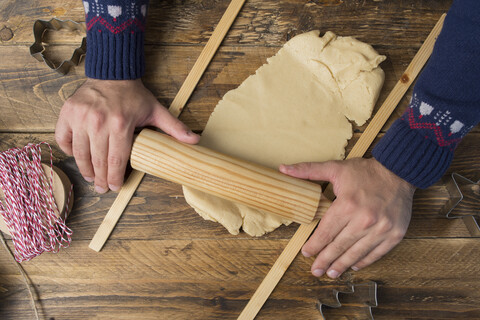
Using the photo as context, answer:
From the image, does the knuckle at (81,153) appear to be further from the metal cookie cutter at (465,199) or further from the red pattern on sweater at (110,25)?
the metal cookie cutter at (465,199)

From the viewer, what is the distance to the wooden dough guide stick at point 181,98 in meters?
1.06

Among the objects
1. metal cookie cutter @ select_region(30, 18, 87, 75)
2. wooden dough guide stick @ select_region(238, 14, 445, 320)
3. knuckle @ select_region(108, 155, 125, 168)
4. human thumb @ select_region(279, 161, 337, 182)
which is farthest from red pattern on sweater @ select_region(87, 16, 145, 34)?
wooden dough guide stick @ select_region(238, 14, 445, 320)

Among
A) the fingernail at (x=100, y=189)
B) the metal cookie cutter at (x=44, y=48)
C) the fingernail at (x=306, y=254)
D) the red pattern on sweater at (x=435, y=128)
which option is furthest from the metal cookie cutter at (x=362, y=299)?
the metal cookie cutter at (x=44, y=48)

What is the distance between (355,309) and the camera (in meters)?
1.08

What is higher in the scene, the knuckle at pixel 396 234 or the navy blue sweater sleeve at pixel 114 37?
the navy blue sweater sleeve at pixel 114 37

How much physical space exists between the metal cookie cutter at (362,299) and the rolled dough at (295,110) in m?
0.27

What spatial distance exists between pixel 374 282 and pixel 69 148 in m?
0.95

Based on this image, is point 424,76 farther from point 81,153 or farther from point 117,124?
point 81,153

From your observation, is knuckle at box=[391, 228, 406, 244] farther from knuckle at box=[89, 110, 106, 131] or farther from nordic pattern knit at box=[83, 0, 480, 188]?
knuckle at box=[89, 110, 106, 131]

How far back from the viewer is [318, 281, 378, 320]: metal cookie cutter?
1.04 metres

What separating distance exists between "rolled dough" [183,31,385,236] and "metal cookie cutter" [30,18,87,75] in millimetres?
450

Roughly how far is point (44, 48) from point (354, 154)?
993mm

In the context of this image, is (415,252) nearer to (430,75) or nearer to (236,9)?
(430,75)

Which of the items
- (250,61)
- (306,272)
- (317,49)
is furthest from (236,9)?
(306,272)
